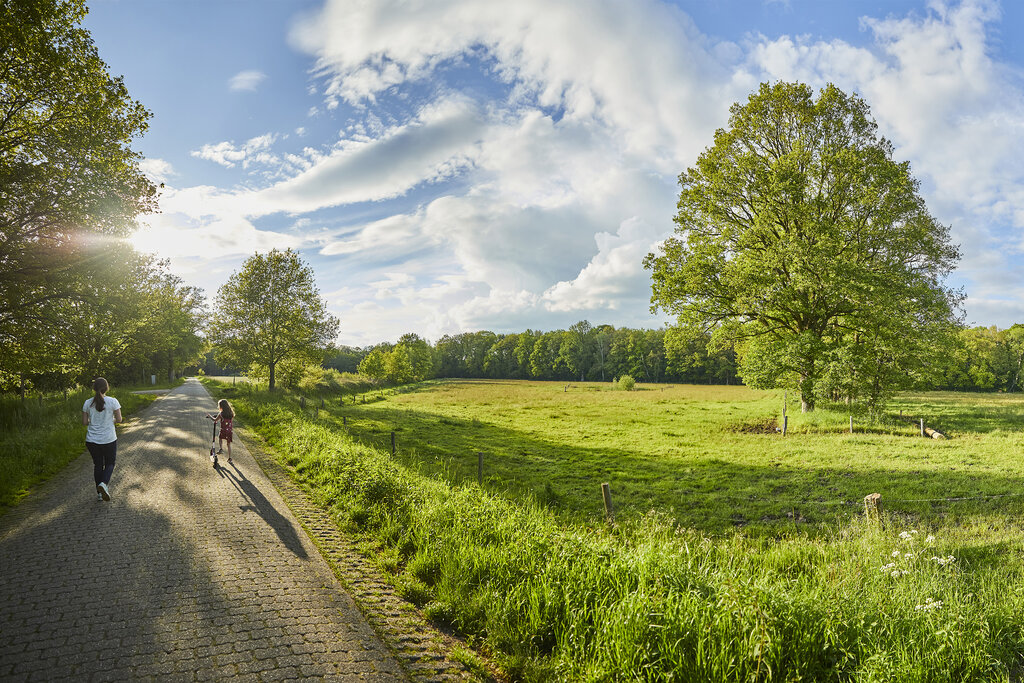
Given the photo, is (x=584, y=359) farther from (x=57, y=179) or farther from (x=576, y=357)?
(x=57, y=179)

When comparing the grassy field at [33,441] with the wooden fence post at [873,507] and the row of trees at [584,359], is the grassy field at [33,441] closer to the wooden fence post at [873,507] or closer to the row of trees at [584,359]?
the wooden fence post at [873,507]

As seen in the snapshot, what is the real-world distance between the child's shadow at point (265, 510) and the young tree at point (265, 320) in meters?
29.8

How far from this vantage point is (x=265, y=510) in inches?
347

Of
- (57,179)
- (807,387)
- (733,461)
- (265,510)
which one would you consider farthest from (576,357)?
(265,510)

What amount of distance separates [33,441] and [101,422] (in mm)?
6072

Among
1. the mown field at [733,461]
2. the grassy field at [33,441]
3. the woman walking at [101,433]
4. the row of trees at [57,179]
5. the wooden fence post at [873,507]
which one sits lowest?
the mown field at [733,461]

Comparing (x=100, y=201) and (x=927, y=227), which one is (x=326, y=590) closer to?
(x=100, y=201)

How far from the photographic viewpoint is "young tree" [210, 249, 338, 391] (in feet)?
126

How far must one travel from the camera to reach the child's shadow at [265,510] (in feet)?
23.7

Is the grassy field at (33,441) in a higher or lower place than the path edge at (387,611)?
higher

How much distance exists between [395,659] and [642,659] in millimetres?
2324

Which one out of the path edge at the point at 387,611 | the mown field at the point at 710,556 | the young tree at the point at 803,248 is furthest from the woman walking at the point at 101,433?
the young tree at the point at 803,248

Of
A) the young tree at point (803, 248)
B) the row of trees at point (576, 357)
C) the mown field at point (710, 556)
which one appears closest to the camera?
the mown field at point (710, 556)

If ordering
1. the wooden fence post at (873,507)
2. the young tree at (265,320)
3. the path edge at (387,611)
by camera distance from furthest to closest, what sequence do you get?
1. the young tree at (265,320)
2. the wooden fence post at (873,507)
3. the path edge at (387,611)
